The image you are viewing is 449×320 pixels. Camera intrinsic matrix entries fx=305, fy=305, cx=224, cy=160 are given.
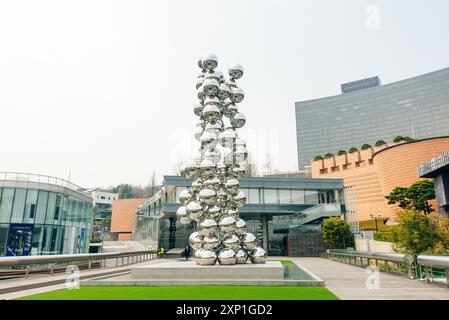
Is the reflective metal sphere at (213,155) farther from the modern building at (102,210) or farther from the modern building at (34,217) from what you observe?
the modern building at (102,210)

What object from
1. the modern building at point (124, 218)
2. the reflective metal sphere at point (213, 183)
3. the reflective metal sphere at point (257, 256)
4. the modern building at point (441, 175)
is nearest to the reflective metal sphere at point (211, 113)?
the reflective metal sphere at point (213, 183)

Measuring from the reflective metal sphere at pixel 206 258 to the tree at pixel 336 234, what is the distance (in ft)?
83.0

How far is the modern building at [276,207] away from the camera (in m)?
36.3

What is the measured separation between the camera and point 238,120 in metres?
14.0

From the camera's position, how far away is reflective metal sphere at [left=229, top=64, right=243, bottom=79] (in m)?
14.6

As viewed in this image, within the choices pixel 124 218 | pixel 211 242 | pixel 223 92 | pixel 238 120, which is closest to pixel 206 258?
pixel 211 242

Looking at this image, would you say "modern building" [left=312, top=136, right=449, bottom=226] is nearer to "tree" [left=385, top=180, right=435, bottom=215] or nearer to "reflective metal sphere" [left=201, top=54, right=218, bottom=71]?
"tree" [left=385, top=180, right=435, bottom=215]

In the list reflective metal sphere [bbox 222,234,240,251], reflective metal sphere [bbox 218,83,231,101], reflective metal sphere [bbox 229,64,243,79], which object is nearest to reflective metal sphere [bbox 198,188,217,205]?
reflective metal sphere [bbox 222,234,240,251]

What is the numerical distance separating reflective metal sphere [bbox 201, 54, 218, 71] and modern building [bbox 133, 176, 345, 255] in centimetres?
2265

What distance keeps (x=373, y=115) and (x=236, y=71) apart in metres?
154

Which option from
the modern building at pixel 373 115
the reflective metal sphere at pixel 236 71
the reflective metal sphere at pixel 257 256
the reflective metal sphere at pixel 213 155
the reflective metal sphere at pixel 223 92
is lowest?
the reflective metal sphere at pixel 257 256

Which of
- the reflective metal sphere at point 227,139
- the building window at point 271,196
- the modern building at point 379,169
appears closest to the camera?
the reflective metal sphere at point 227,139
